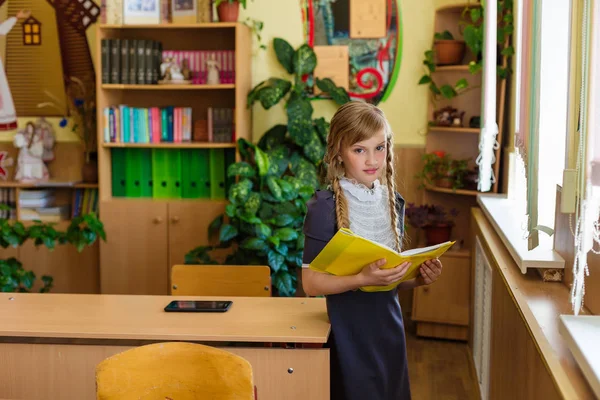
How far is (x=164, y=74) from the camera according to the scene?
4.67 meters

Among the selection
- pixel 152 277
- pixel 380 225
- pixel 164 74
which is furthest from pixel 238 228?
pixel 380 225

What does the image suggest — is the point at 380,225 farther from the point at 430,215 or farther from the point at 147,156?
the point at 147,156

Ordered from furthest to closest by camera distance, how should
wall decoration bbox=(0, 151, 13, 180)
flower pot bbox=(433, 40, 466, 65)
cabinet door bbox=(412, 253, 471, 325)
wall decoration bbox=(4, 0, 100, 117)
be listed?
wall decoration bbox=(0, 151, 13, 180) < wall decoration bbox=(4, 0, 100, 117) < flower pot bbox=(433, 40, 466, 65) < cabinet door bbox=(412, 253, 471, 325)

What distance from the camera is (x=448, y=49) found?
4.49m

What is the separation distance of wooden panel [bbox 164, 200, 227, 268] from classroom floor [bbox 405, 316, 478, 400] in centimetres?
140

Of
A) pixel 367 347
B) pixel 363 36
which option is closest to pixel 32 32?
pixel 363 36

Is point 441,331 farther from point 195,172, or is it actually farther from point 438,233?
point 195,172

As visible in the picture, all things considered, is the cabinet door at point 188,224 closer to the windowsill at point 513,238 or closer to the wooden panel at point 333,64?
the wooden panel at point 333,64

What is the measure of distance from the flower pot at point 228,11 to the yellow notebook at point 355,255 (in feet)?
9.39

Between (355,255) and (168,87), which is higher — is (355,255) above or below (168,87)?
below

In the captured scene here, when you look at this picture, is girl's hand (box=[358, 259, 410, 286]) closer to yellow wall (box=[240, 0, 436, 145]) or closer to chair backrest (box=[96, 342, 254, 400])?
chair backrest (box=[96, 342, 254, 400])

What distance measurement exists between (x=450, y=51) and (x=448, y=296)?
143 centimetres

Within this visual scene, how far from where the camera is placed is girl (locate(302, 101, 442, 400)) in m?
2.11

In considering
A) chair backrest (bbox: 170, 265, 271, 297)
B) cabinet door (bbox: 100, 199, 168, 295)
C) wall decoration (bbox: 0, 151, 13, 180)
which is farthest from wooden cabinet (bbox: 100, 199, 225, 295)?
chair backrest (bbox: 170, 265, 271, 297)
